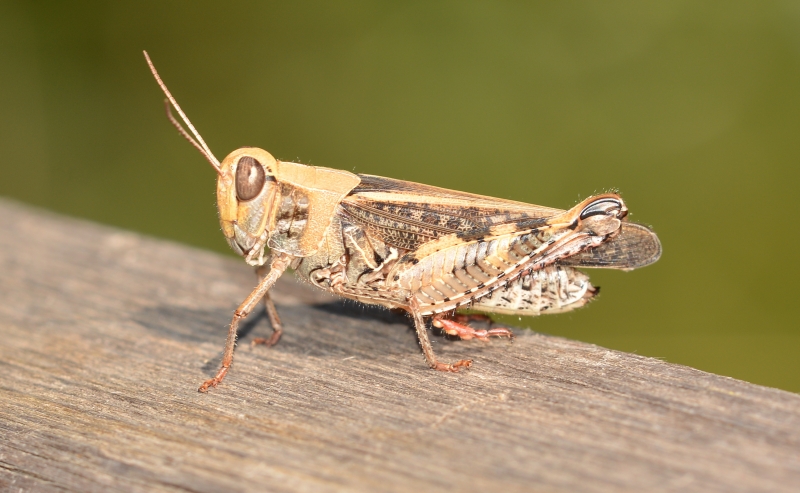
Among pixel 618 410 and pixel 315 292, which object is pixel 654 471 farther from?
pixel 315 292

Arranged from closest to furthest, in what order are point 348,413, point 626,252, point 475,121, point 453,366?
point 348,413
point 453,366
point 626,252
point 475,121

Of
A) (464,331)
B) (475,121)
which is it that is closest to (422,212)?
(464,331)

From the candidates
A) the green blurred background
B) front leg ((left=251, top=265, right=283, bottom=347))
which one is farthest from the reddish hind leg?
the green blurred background

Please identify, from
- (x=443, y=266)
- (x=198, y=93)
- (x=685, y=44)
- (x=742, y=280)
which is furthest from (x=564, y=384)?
(x=198, y=93)

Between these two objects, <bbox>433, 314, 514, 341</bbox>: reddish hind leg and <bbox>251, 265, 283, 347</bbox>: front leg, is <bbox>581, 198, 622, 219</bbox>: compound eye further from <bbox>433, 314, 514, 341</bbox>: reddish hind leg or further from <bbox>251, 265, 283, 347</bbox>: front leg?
<bbox>251, 265, 283, 347</bbox>: front leg

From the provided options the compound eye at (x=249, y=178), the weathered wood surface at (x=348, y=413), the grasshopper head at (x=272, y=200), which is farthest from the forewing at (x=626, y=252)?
the compound eye at (x=249, y=178)

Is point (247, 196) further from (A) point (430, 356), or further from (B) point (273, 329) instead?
(A) point (430, 356)
